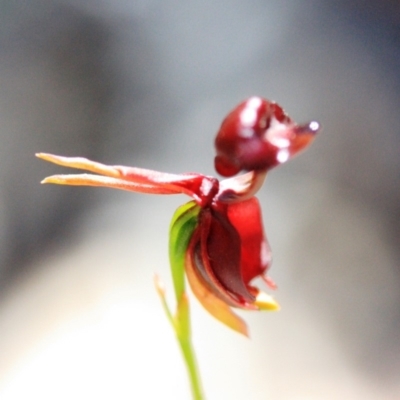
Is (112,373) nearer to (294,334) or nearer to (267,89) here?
Answer: (294,334)

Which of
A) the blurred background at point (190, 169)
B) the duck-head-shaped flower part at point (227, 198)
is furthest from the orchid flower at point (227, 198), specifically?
the blurred background at point (190, 169)

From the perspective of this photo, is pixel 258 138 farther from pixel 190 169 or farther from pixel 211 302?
pixel 190 169

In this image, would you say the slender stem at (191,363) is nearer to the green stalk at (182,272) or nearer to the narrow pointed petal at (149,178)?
the green stalk at (182,272)

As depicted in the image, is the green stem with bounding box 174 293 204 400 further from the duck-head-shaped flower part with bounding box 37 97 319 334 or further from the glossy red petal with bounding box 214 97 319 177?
the glossy red petal with bounding box 214 97 319 177

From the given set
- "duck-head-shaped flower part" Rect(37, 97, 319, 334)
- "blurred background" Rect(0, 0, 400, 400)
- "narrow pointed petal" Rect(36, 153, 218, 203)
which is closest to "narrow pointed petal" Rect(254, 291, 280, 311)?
"duck-head-shaped flower part" Rect(37, 97, 319, 334)

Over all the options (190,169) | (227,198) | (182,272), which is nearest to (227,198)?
(227,198)

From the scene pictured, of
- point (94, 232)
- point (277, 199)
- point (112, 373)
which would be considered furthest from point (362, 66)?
point (112, 373)
